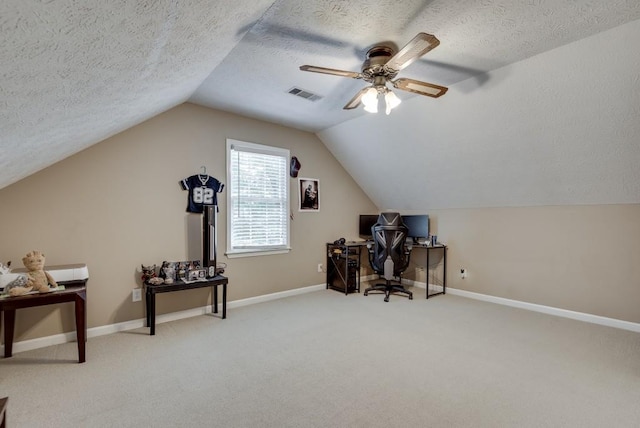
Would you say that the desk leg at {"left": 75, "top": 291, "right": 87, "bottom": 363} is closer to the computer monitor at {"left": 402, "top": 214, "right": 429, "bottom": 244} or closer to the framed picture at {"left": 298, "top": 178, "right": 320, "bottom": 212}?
the framed picture at {"left": 298, "top": 178, "right": 320, "bottom": 212}

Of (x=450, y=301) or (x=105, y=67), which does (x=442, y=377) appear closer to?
(x=450, y=301)

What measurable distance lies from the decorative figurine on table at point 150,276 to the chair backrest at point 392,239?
2.79 m

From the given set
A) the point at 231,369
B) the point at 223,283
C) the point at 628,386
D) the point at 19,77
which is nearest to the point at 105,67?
the point at 19,77

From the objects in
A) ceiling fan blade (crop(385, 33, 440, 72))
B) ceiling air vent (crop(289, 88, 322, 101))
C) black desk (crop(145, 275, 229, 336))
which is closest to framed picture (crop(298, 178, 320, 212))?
ceiling air vent (crop(289, 88, 322, 101))

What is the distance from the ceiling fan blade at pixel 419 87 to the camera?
242cm

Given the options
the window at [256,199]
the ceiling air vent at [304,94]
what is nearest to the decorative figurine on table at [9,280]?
the window at [256,199]

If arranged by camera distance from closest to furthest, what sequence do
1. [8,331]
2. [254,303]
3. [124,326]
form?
1. [8,331]
2. [124,326]
3. [254,303]

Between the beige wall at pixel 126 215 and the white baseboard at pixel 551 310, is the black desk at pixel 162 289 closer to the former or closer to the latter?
the beige wall at pixel 126 215

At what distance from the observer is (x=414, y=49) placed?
6.37ft

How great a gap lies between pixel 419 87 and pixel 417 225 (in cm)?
274

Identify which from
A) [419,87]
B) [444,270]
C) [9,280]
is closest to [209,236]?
[9,280]

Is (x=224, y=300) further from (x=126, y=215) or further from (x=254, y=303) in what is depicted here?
(x=126, y=215)

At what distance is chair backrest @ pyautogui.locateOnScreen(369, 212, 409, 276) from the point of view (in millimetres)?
4289

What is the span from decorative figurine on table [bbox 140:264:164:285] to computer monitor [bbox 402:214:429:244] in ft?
11.5
